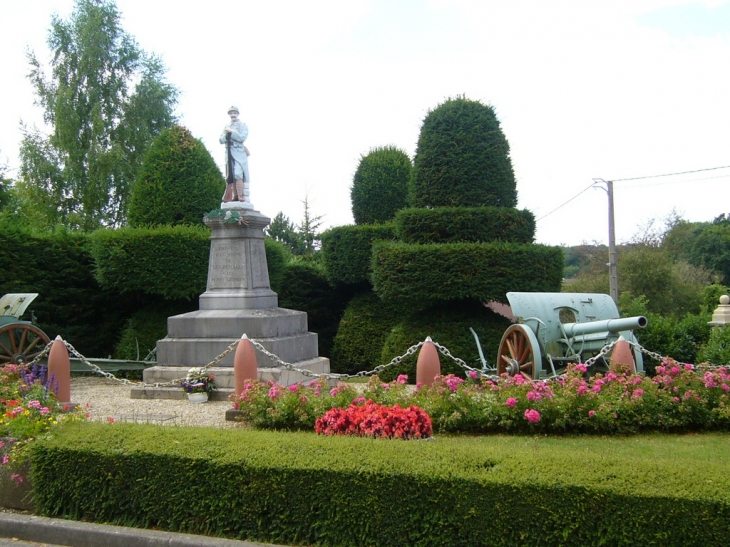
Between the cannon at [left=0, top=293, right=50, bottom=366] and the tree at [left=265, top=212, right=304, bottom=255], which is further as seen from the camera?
the tree at [left=265, top=212, right=304, bottom=255]

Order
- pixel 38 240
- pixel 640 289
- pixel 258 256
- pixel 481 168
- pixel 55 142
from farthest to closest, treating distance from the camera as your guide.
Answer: pixel 640 289 < pixel 55 142 < pixel 38 240 < pixel 481 168 < pixel 258 256

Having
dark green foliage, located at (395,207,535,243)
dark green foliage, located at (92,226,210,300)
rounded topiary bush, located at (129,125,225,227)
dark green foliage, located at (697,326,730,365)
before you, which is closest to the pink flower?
dark green foliage, located at (697,326,730,365)

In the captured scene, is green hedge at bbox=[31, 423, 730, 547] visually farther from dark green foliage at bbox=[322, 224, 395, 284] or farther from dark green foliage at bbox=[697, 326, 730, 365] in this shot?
dark green foliage at bbox=[322, 224, 395, 284]

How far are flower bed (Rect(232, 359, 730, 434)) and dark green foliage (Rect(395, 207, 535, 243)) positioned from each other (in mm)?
5212

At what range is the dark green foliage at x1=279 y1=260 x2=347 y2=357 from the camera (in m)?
15.5

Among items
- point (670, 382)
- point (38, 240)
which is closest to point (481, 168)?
point (670, 382)

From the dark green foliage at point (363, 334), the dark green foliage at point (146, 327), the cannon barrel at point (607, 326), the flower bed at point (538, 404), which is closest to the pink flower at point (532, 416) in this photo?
the flower bed at point (538, 404)

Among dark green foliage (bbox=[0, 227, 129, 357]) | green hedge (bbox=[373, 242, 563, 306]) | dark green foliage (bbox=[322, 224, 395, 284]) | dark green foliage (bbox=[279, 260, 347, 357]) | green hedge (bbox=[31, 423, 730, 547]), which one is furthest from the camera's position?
dark green foliage (bbox=[279, 260, 347, 357])

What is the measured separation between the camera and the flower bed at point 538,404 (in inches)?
259

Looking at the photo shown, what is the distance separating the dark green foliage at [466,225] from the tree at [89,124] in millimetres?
14631

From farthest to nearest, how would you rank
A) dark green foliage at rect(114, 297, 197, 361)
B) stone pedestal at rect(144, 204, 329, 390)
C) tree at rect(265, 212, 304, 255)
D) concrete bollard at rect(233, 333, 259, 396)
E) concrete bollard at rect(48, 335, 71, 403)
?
tree at rect(265, 212, 304, 255)
dark green foliage at rect(114, 297, 197, 361)
stone pedestal at rect(144, 204, 329, 390)
concrete bollard at rect(48, 335, 71, 403)
concrete bollard at rect(233, 333, 259, 396)

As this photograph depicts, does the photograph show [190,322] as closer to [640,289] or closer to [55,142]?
[55,142]

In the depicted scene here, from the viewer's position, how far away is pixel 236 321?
1051cm

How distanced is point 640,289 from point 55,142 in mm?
23612
